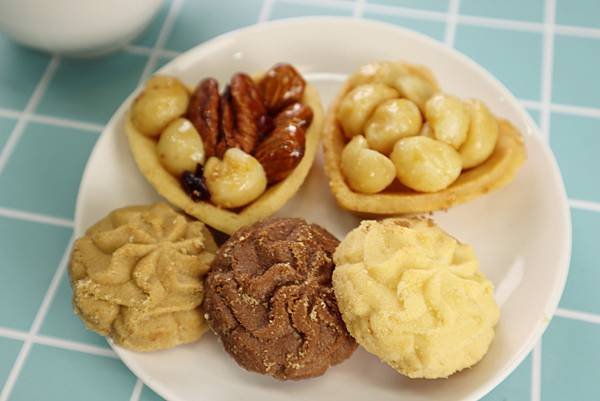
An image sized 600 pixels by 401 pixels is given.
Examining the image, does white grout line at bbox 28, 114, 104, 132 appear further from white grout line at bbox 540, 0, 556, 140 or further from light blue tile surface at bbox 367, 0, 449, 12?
white grout line at bbox 540, 0, 556, 140

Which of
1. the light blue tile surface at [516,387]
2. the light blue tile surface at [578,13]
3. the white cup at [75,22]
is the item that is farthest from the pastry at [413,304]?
the light blue tile surface at [578,13]

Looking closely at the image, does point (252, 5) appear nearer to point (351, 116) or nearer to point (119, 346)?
point (351, 116)

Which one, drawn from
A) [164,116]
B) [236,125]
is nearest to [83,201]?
[164,116]

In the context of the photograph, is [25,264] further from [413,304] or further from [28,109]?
[413,304]

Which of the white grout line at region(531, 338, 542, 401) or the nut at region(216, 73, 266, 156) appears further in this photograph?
the nut at region(216, 73, 266, 156)

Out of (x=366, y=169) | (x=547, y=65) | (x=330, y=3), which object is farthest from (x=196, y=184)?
(x=547, y=65)

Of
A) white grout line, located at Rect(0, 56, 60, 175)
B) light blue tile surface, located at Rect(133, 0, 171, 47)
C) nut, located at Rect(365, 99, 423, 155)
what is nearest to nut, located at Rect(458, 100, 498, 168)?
nut, located at Rect(365, 99, 423, 155)
